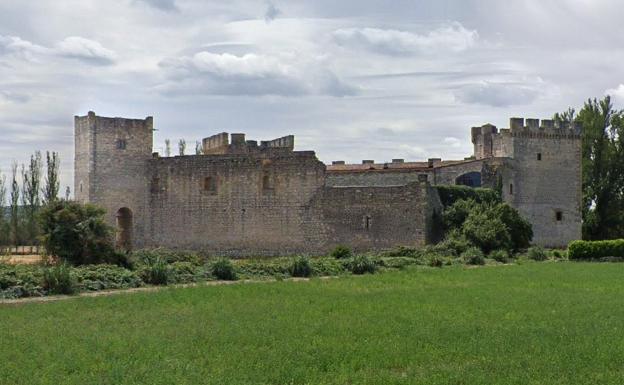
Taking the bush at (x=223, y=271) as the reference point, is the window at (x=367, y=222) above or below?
above

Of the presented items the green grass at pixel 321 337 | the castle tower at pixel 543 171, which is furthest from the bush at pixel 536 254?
the green grass at pixel 321 337

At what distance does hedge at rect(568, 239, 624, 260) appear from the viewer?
3481 centimetres

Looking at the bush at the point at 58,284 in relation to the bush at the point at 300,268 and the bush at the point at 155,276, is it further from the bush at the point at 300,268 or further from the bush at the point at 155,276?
the bush at the point at 300,268

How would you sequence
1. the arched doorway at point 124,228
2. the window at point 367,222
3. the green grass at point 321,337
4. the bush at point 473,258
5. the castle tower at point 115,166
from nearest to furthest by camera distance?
1. the green grass at point 321,337
2. the bush at point 473,258
3. the window at point 367,222
4. the castle tower at point 115,166
5. the arched doorway at point 124,228

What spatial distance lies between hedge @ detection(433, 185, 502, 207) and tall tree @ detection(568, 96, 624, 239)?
13.7 meters

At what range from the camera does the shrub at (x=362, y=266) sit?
1069 inches

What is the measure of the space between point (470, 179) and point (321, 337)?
33.9 m

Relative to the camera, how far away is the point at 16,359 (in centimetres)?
1076

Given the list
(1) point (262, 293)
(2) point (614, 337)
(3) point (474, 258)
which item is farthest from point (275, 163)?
(2) point (614, 337)

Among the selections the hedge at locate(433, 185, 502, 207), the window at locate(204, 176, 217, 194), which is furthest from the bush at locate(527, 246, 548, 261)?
the window at locate(204, 176, 217, 194)

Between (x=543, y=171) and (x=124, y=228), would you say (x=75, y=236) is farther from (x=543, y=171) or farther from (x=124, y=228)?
(x=543, y=171)

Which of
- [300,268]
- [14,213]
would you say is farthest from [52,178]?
[300,268]

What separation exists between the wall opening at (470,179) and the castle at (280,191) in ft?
0.18

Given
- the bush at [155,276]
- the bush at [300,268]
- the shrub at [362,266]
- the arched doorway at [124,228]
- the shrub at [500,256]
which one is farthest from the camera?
the arched doorway at [124,228]
